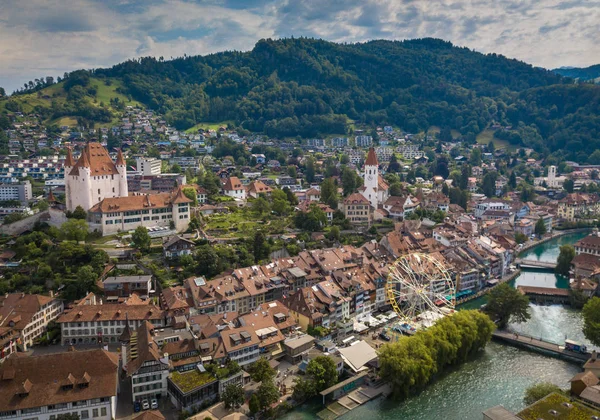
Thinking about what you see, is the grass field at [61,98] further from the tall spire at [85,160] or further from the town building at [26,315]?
the town building at [26,315]

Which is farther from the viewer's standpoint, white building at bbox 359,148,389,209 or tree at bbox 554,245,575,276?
white building at bbox 359,148,389,209

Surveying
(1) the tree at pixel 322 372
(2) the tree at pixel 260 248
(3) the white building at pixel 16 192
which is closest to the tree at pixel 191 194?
(2) the tree at pixel 260 248

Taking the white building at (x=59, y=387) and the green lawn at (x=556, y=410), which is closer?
the green lawn at (x=556, y=410)

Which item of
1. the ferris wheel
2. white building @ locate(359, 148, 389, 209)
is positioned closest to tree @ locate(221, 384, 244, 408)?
the ferris wheel

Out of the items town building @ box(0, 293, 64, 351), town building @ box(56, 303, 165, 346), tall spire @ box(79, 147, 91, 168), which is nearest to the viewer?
town building @ box(0, 293, 64, 351)

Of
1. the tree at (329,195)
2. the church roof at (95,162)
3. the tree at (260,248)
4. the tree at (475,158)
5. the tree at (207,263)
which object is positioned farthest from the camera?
the tree at (475,158)

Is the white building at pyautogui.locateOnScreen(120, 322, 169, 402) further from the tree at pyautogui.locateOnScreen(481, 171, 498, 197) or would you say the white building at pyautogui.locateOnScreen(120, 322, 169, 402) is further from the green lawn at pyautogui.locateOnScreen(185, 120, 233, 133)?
the green lawn at pyautogui.locateOnScreen(185, 120, 233, 133)
